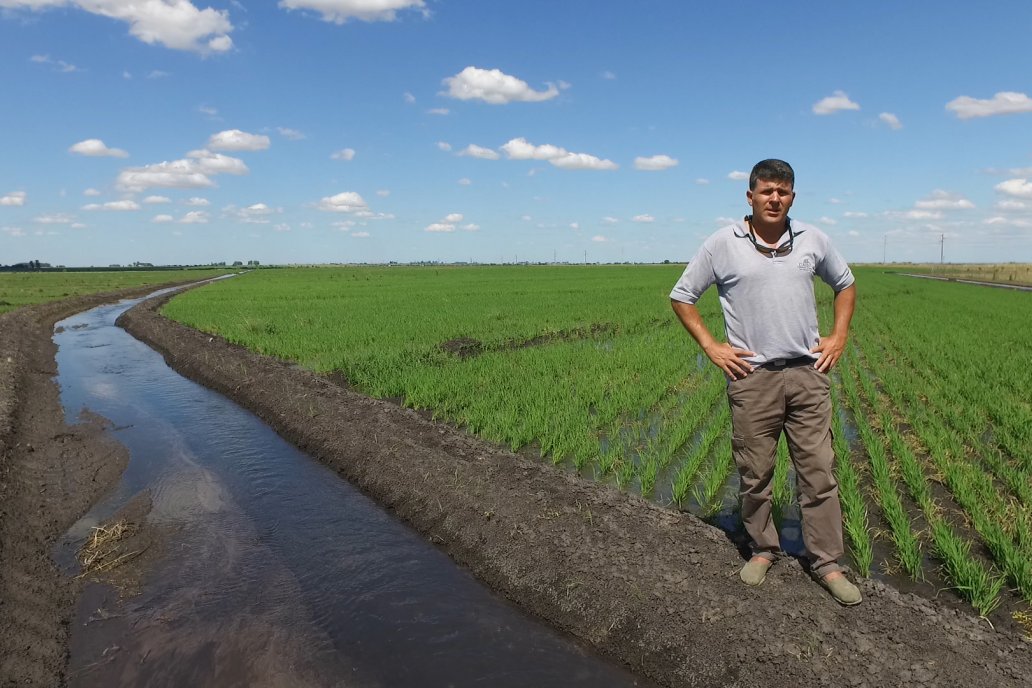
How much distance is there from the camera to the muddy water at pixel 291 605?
3283 millimetres

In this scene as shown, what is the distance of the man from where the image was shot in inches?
118

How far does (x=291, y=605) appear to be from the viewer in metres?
3.89

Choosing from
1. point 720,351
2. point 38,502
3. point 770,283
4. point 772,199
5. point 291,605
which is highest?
point 772,199

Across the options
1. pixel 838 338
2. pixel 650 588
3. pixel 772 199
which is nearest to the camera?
pixel 772 199

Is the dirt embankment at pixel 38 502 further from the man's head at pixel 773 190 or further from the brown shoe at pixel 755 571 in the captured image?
the man's head at pixel 773 190

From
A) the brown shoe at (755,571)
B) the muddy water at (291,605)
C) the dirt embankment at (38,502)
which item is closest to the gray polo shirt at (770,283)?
the brown shoe at (755,571)

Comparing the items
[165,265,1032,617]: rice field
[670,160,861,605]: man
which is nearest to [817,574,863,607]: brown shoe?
[670,160,861,605]: man

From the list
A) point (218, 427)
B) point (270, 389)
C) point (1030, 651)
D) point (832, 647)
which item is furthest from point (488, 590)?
point (270, 389)

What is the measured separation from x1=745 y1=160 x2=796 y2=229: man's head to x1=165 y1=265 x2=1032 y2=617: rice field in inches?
89.5

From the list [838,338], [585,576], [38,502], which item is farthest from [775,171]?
[38,502]

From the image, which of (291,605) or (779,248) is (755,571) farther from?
(291,605)

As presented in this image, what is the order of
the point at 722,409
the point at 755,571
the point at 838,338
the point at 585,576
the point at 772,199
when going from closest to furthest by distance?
the point at 772,199 → the point at 838,338 → the point at 755,571 → the point at 585,576 → the point at 722,409

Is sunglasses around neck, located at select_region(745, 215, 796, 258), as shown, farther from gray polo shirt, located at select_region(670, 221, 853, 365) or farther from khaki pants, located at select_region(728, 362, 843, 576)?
khaki pants, located at select_region(728, 362, 843, 576)

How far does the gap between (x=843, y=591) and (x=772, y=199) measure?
2.10 metres
